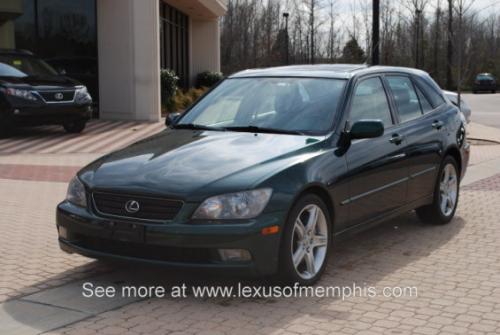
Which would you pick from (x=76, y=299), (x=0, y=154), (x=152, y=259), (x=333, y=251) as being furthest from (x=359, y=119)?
(x=0, y=154)

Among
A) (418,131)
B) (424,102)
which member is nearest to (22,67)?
(424,102)

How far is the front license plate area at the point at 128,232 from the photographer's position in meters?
4.73

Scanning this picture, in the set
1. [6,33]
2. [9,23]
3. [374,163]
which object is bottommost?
[374,163]

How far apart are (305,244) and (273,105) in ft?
4.73

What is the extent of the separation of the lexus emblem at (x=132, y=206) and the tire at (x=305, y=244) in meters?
1.00

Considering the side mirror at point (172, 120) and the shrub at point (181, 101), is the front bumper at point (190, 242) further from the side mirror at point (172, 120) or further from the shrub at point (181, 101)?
the shrub at point (181, 101)

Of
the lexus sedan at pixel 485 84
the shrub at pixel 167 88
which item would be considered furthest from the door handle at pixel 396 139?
the lexus sedan at pixel 485 84

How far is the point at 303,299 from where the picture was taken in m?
4.95

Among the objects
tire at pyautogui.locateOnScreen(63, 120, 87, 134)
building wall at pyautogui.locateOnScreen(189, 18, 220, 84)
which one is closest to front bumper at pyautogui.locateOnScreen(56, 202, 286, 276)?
tire at pyautogui.locateOnScreen(63, 120, 87, 134)

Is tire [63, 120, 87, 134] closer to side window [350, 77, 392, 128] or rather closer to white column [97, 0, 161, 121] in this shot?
white column [97, 0, 161, 121]

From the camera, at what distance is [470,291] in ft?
17.2

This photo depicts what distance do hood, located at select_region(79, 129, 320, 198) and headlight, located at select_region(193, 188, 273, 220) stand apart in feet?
0.22

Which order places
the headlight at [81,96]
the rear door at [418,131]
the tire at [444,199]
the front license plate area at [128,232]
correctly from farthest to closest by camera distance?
the headlight at [81,96]
the tire at [444,199]
the rear door at [418,131]
the front license plate area at [128,232]

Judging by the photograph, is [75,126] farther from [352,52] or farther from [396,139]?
[352,52]
